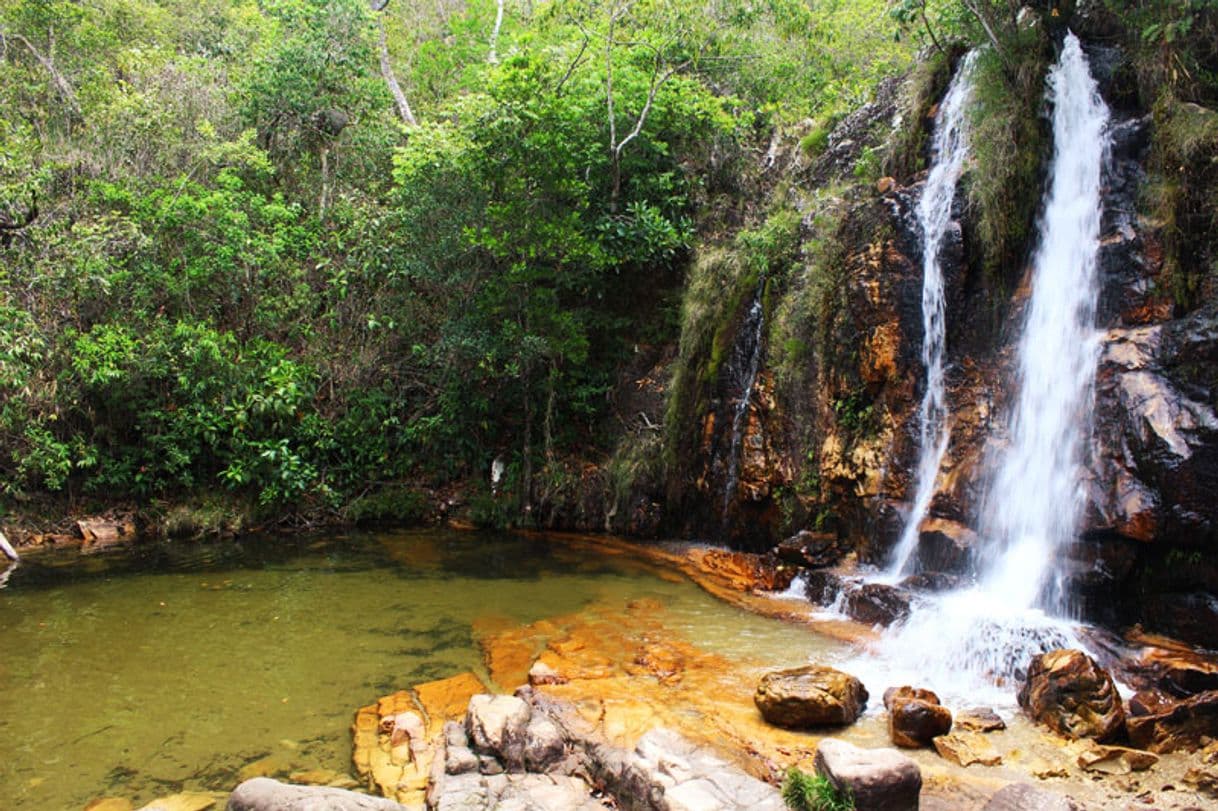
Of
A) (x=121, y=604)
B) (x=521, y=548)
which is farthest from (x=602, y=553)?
(x=121, y=604)

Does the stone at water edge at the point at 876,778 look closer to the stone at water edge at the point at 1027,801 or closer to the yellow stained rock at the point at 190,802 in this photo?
the stone at water edge at the point at 1027,801

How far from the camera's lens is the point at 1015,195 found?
833cm

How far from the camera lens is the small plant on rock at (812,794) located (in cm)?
384

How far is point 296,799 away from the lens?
13.1ft

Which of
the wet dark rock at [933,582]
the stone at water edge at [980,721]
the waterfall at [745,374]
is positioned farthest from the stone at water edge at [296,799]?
the waterfall at [745,374]

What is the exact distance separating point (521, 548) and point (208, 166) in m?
9.72

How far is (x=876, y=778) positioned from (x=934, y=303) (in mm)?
6141

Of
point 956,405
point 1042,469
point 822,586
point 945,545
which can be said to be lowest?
point 822,586

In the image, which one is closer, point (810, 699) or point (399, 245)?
point (810, 699)

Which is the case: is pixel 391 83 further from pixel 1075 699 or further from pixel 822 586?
pixel 1075 699

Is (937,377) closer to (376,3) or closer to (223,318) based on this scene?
(223,318)

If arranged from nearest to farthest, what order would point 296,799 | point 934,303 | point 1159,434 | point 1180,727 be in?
point 296,799
point 1180,727
point 1159,434
point 934,303

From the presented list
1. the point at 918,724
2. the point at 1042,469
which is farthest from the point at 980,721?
the point at 1042,469

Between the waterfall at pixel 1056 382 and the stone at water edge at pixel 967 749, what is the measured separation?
7.93 ft
